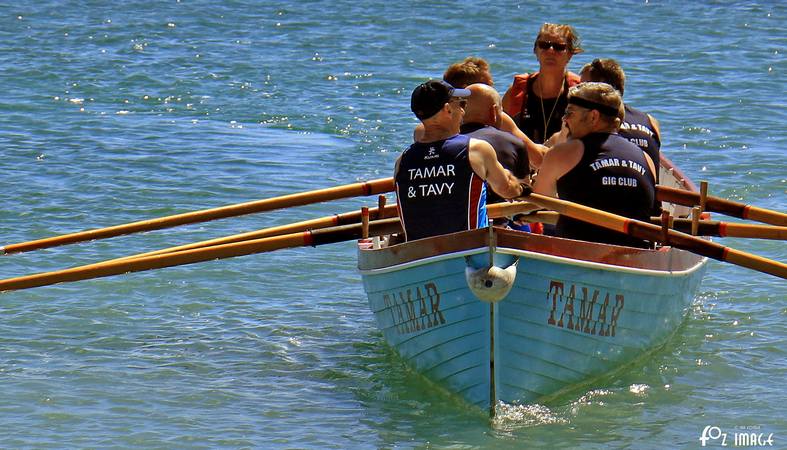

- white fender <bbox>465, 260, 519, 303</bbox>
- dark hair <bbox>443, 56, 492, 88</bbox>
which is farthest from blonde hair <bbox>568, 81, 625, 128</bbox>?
white fender <bbox>465, 260, 519, 303</bbox>

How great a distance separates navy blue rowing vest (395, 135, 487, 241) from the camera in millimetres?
6504

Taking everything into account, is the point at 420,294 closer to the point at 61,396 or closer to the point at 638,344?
the point at 638,344

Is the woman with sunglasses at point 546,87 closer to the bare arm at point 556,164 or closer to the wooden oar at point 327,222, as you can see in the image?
the wooden oar at point 327,222

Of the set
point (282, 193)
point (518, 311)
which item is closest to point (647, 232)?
point (518, 311)

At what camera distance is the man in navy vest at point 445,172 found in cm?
650

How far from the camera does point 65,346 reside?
8125 millimetres

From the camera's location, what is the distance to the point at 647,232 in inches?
265

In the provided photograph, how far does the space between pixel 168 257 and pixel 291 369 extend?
1036mm

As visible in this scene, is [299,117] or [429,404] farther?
[299,117]

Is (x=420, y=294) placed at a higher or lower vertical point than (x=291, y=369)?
higher

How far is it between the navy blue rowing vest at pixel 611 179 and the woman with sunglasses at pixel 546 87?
2180mm

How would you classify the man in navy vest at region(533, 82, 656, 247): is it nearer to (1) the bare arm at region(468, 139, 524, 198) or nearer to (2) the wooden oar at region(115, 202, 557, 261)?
(2) the wooden oar at region(115, 202, 557, 261)

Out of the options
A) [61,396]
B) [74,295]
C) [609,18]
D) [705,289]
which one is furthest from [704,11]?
[61,396]

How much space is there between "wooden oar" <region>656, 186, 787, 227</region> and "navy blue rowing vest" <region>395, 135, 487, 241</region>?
182cm
